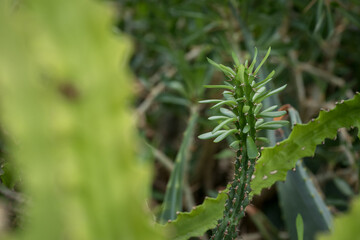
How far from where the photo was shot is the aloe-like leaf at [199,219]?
0.45 m

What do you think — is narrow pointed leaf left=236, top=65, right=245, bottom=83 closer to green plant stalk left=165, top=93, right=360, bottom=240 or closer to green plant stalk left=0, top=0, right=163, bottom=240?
green plant stalk left=165, top=93, right=360, bottom=240

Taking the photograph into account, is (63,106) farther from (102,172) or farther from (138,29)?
(138,29)

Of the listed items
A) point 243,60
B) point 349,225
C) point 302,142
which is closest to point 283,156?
point 302,142

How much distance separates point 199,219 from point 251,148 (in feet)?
0.36

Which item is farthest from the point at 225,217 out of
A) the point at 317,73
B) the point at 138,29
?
the point at 138,29

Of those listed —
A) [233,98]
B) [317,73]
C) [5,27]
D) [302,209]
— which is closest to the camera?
[5,27]

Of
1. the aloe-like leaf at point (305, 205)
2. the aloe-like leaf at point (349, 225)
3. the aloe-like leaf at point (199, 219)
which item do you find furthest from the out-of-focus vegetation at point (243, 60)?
the aloe-like leaf at point (349, 225)

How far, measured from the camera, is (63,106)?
19cm

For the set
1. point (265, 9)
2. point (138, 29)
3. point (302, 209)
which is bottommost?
point (302, 209)

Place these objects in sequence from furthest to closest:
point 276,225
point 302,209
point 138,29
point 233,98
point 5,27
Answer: point 138,29, point 276,225, point 302,209, point 233,98, point 5,27

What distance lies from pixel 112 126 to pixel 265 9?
0.84 meters

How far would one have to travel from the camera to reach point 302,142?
0.46 metres

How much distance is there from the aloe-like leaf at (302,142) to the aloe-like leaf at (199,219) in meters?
0.04

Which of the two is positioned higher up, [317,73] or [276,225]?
[317,73]
